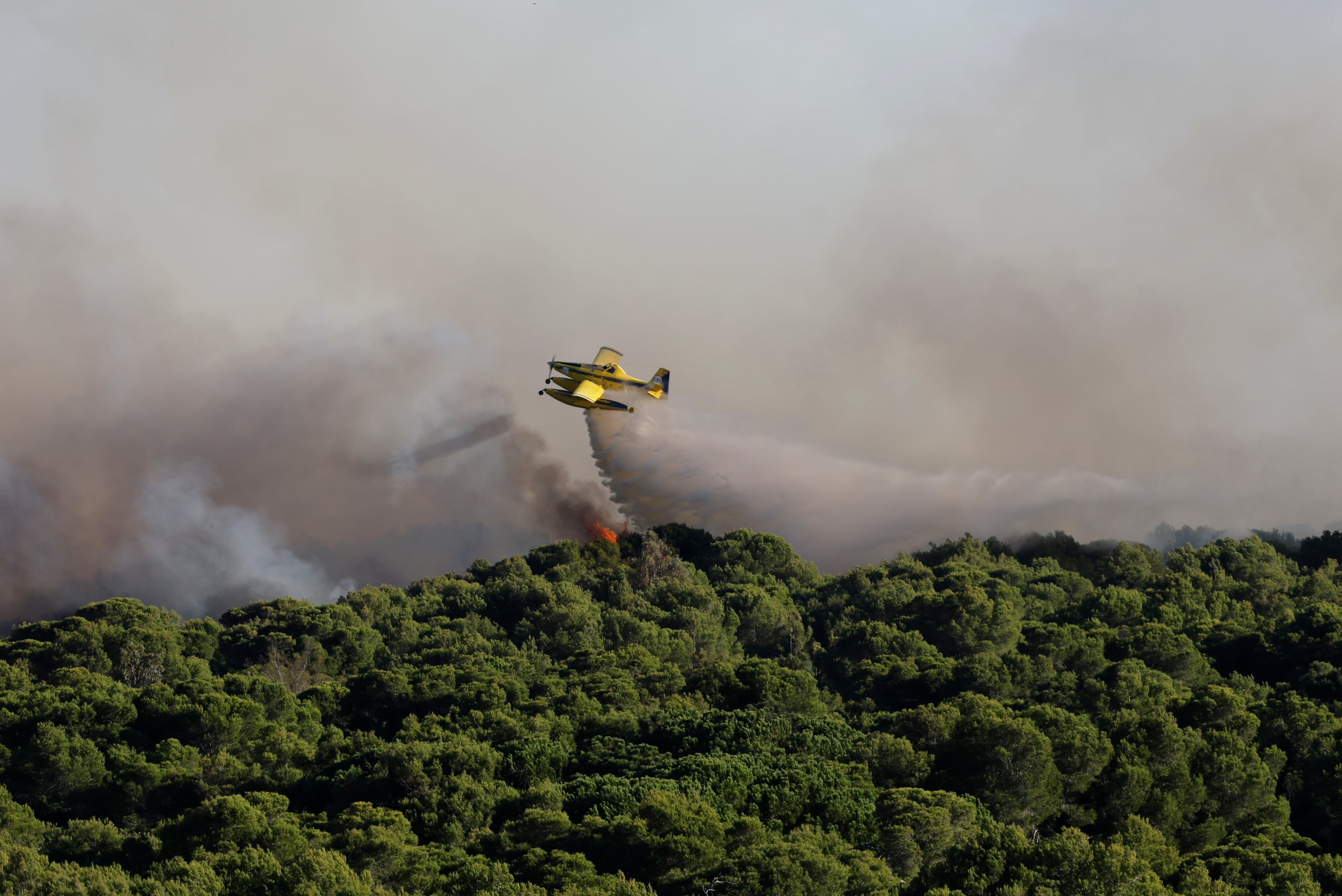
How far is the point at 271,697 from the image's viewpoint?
284 ft

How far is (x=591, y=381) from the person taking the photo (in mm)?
99062

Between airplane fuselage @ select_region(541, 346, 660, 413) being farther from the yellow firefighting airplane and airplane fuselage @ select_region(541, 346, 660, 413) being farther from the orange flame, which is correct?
the orange flame

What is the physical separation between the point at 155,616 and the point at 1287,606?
3375 inches

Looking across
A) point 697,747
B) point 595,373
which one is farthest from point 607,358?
point 697,747

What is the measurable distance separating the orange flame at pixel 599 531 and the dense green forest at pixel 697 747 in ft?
108

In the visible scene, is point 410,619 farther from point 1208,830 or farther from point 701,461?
point 1208,830

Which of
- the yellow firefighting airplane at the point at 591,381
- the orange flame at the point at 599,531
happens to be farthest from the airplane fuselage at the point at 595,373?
the orange flame at the point at 599,531

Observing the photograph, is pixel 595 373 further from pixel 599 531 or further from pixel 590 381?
pixel 599 531

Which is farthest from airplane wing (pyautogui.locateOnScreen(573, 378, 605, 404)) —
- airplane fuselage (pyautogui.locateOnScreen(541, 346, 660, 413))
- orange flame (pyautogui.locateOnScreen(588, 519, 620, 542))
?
orange flame (pyautogui.locateOnScreen(588, 519, 620, 542))

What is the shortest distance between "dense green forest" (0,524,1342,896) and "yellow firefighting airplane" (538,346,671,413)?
16652mm

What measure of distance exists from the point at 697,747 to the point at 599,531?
86756mm

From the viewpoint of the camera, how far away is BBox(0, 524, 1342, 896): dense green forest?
189ft

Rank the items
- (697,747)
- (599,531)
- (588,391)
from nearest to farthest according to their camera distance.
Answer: (697,747), (588,391), (599,531)

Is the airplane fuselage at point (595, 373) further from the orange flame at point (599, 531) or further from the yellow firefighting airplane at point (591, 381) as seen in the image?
the orange flame at point (599, 531)
